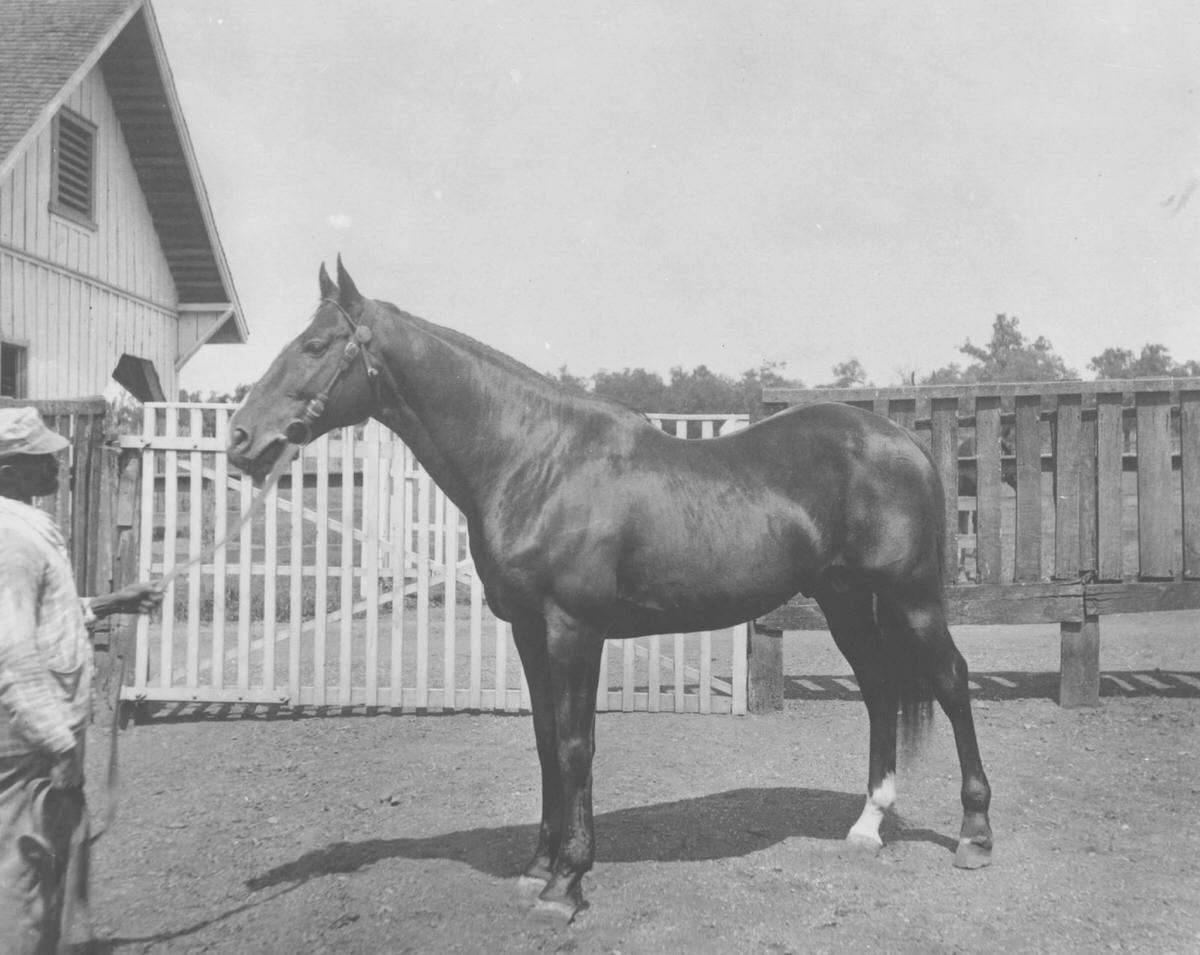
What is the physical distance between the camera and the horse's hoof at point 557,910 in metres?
3.41

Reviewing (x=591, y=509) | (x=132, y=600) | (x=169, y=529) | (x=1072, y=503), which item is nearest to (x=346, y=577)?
(x=169, y=529)

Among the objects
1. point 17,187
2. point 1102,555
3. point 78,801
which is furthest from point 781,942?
point 17,187

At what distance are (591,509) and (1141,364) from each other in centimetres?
6235

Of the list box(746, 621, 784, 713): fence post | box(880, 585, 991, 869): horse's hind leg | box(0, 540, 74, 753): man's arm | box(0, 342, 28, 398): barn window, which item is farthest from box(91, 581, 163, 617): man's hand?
box(0, 342, 28, 398): barn window

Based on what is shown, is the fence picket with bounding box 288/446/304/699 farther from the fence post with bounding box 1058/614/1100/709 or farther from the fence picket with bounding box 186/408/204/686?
the fence post with bounding box 1058/614/1100/709

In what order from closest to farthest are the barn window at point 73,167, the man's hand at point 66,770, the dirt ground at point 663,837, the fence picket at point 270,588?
1. the man's hand at point 66,770
2. the dirt ground at point 663,837
3. the fence picket at point 270,588
4. the barn window at point 73,167

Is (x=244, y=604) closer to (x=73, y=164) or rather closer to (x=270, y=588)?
(x=270, y=588)

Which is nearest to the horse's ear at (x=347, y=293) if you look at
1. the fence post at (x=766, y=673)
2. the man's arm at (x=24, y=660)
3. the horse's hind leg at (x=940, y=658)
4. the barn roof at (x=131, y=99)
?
the man's arm at (x=24, y=660)

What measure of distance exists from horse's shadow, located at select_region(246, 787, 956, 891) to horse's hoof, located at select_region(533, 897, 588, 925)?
1.46 ft

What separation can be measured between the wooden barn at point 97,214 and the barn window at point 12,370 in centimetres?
2

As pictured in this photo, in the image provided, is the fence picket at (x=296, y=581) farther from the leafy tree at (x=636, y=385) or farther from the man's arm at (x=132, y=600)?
the leafy tree at (x=636, y=385)

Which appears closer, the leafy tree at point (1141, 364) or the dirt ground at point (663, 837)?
the dirt ground at point (663, 837)

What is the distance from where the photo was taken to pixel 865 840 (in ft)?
13.6

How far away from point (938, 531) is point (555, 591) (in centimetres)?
188
